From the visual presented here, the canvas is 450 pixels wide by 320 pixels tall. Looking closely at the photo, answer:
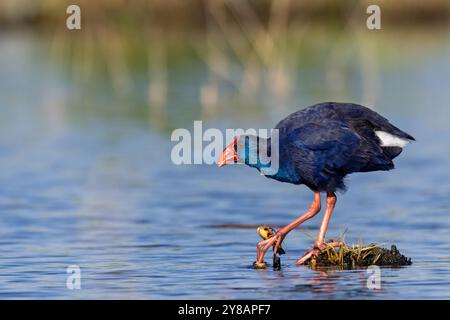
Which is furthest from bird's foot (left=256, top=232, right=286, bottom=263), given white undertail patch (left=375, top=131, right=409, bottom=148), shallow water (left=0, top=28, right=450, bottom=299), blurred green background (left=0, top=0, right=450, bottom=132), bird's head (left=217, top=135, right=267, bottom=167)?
blurred green background (left=0, top=0, right=450, bottom=132)

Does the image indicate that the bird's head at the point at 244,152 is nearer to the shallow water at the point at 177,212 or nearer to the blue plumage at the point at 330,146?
the blue plumage at the point at 330,146

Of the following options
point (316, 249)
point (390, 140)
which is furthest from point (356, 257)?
point (390, 140)

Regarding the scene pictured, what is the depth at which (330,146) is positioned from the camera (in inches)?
405

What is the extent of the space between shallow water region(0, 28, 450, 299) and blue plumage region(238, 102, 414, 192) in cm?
86

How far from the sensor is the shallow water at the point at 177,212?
9609 millimetres

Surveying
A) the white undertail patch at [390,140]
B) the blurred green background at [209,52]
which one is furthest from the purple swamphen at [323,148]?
the blurred green background at [209,52]

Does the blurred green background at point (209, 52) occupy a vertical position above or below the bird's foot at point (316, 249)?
above

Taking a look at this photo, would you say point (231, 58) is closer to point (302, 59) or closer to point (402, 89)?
point (302, 59)

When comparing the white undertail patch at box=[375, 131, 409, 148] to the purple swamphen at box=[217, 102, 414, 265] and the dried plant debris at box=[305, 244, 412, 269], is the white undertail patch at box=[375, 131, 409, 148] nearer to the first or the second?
the purple swamphen at box=[217, 102, 414, 265]

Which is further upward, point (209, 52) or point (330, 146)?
point (209, 52)

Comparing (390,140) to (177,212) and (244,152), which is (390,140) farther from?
(177,212)

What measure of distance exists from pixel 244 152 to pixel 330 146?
761 millimetres

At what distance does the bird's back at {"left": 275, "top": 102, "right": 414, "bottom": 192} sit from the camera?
10.3m
